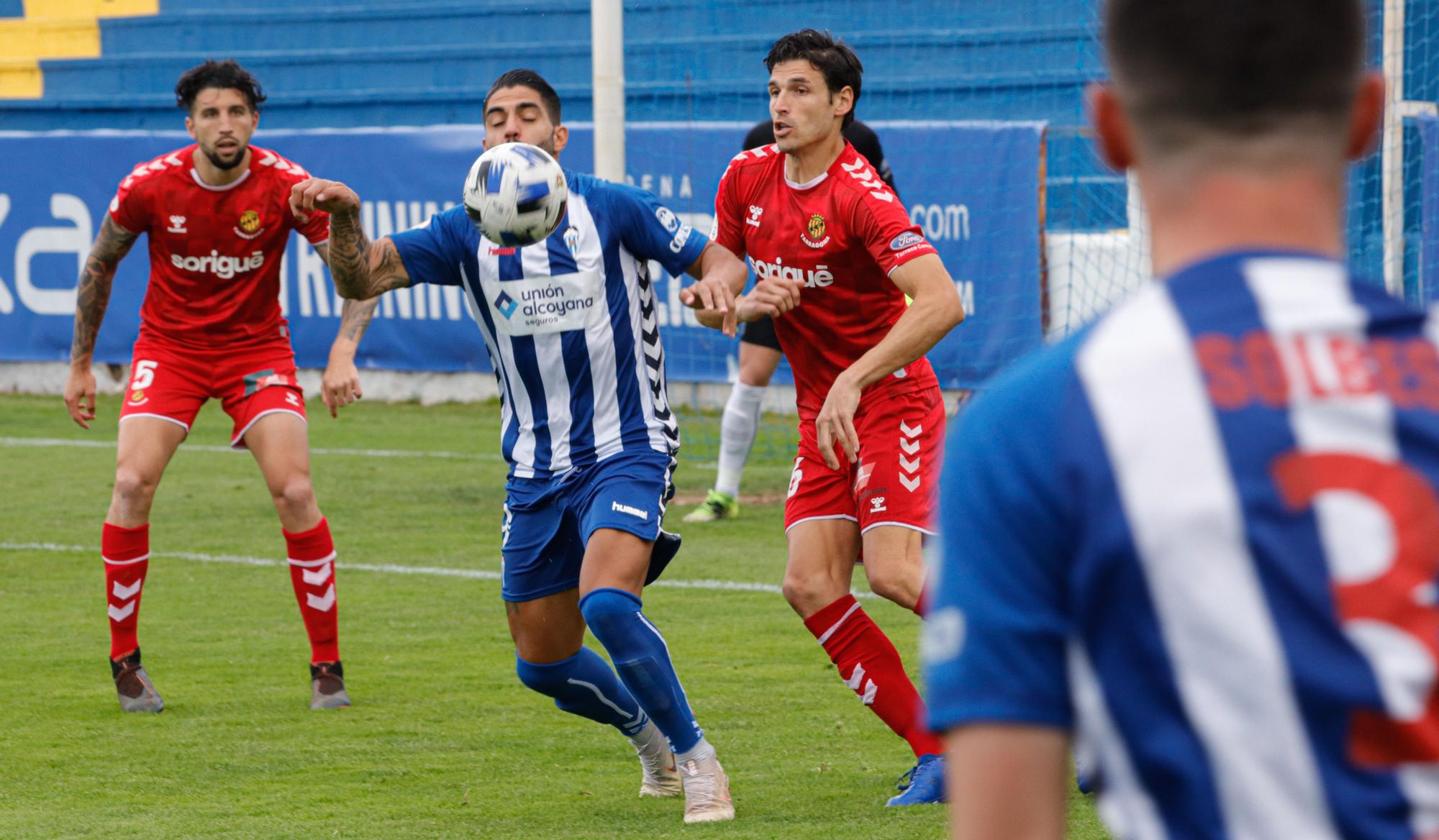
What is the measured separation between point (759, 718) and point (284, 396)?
6.47 feet

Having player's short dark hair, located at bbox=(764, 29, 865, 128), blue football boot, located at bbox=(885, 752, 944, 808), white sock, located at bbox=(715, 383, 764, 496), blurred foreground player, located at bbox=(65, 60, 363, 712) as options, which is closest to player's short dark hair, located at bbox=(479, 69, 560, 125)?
player's short dark hair, located at bbox=(764, 29, 865, 128)

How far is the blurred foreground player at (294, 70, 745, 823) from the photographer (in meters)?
4.93

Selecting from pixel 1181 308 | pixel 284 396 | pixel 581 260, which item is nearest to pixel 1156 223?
pixel 1181 308

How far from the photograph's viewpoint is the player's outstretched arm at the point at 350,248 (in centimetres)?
471

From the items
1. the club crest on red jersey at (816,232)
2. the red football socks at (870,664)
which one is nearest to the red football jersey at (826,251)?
the club crest on red jersey at (816,232)

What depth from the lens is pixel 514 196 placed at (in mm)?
4574

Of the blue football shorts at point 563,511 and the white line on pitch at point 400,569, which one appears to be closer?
the blue football shorts at point 563,511

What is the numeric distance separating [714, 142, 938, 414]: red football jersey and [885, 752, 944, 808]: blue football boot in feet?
3.32

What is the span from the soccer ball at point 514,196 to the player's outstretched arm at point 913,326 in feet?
2.71

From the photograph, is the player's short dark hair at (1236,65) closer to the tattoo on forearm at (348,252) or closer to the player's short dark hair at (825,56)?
the tattoo on forearm at (348,252)

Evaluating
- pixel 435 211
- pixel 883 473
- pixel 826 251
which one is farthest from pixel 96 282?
pixel 435 211

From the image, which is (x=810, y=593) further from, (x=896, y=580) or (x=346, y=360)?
(x=346, y=360)

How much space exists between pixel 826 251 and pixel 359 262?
124 centimetres

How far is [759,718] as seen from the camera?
5852 mm
